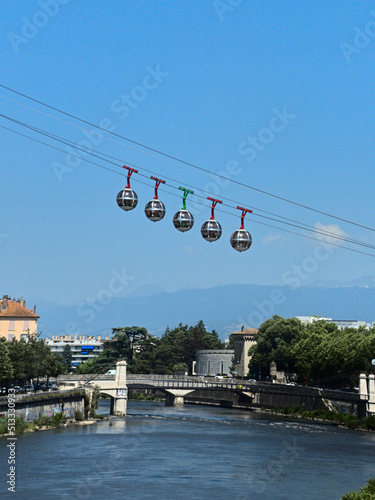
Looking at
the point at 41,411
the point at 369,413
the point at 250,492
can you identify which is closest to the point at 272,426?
the point at 369,413

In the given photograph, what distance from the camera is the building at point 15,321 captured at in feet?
334

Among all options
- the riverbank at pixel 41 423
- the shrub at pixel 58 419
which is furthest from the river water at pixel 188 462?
the shrub at pixel 58 419

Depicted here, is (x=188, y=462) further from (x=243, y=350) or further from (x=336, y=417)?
(x=243, y=350)

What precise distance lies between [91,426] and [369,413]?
34.0m

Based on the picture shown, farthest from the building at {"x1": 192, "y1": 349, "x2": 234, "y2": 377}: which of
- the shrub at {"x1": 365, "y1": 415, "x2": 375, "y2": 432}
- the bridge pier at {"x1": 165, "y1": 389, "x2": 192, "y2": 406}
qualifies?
the shrub at {"x1": 365, "y1": 415, "x2": 375, "y2": 432}

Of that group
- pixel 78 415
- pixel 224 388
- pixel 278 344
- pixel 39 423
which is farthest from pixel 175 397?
pixel 39 423

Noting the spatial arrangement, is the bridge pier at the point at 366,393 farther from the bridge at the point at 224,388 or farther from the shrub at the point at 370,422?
the shrub at the point at 370,422

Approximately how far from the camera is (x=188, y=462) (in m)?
52.1

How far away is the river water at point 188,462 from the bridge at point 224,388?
388 inches

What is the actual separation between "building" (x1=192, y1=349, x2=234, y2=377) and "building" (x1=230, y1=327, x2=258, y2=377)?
651cm

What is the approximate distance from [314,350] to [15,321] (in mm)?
43704

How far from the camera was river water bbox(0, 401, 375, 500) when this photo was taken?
41.5 metres

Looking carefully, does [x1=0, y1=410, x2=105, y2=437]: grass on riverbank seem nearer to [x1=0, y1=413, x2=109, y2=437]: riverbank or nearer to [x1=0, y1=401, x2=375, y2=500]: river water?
[x1=0, y1=413, x2=109, y2=437]: riverbank

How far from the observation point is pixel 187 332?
6841 inches
